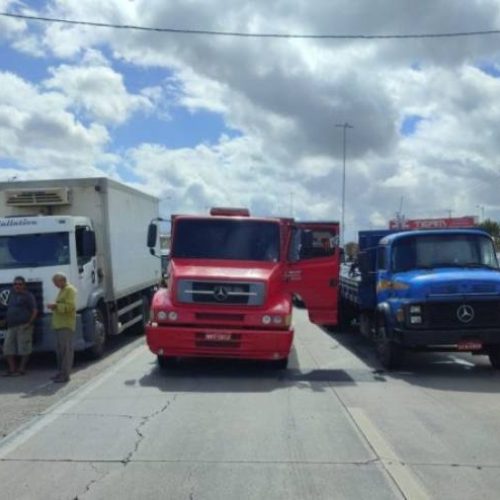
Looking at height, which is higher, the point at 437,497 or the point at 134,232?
the point at 134,232

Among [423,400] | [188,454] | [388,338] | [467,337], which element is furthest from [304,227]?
[188,454]

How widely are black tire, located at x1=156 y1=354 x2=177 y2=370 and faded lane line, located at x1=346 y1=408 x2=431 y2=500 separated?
432 centimetres

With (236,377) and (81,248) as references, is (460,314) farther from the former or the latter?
(81,248)

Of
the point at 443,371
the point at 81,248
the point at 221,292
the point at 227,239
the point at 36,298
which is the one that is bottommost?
the point at 443,371

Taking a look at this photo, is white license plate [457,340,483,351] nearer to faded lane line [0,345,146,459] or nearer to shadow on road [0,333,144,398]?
faded lane line [0,345,146,459]

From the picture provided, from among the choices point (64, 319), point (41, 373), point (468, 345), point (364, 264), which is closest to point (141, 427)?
point (64, 319)

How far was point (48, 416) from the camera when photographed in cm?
827

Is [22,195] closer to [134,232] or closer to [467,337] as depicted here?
[134,232]

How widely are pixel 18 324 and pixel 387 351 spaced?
6.24m

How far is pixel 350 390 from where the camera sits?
1022 cm

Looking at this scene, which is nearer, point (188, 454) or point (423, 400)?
point (188, 454)

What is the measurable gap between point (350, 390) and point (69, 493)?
555 cm

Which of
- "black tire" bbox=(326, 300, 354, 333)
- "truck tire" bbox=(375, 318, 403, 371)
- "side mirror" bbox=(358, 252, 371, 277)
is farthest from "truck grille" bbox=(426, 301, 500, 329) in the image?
"black tire" bbox=(326, 300, 354, 333)

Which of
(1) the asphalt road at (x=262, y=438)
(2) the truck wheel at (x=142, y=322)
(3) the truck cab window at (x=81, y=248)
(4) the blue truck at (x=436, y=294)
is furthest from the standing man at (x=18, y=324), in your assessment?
(2) the truck wheel at (x=142, y=322)
